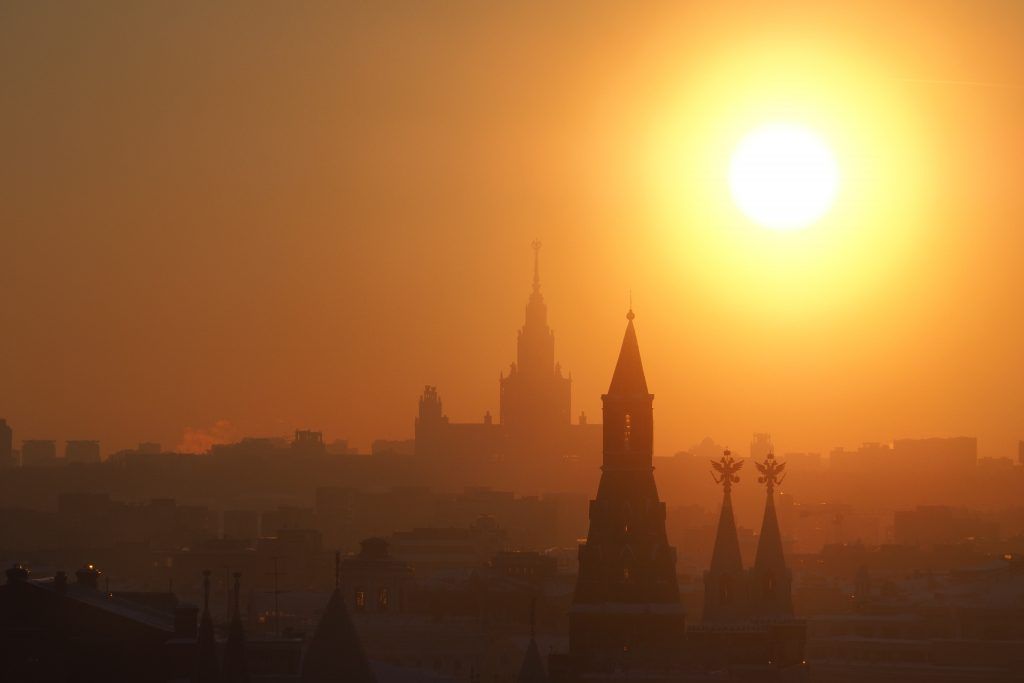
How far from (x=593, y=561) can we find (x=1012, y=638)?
4031 cm

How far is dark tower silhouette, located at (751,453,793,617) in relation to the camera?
62906 mm

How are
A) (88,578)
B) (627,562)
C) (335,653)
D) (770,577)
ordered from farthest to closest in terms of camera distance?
(88,578), (627,562), (770,577), (335,653)

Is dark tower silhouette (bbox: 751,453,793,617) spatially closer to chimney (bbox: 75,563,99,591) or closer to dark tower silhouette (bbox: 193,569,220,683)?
dark tower silhouette (bbox: 193,569,220,683)

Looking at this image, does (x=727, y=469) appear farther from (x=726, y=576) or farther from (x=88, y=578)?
(x=88, y=578)

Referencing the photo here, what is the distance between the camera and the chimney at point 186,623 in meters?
61.7

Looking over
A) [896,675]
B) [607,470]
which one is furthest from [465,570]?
[607,470]

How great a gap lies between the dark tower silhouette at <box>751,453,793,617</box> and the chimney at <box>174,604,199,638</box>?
1250 centimetres

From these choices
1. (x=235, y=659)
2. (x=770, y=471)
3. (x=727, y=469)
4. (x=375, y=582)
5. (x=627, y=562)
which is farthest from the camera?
(x=375, y=582)

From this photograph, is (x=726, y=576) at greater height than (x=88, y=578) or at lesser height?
lesser

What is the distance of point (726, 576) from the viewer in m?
63.3

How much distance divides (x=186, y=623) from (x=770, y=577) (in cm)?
1313

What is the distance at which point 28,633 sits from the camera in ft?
198

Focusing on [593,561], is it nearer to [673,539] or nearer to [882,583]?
[882,583]

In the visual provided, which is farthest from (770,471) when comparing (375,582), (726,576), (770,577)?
(375,582)
